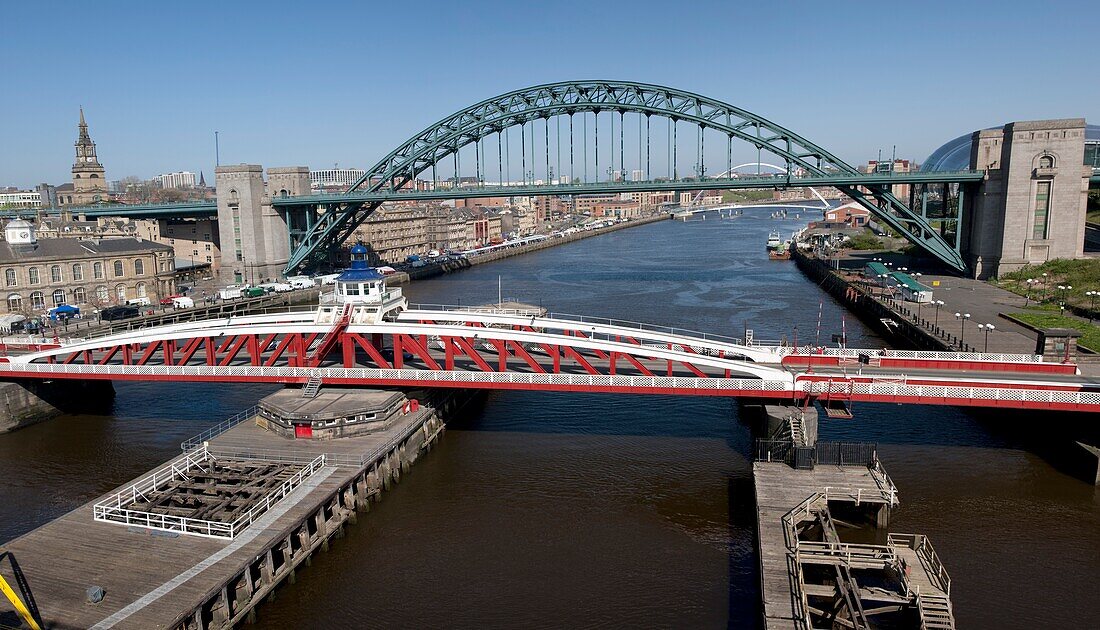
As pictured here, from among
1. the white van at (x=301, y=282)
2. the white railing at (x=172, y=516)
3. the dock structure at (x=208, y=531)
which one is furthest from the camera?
the white van at (x=301, y=282)

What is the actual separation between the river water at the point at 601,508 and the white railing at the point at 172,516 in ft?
6.43

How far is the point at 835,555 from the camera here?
658 inches

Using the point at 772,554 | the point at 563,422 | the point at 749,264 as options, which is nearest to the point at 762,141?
the point at 749,264

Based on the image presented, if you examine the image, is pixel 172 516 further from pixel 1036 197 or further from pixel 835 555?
pixel 1036 197

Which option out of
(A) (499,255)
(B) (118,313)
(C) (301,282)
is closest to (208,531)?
(B) (118,313)

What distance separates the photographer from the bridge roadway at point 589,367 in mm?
22578

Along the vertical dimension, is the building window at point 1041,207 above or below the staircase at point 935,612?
above

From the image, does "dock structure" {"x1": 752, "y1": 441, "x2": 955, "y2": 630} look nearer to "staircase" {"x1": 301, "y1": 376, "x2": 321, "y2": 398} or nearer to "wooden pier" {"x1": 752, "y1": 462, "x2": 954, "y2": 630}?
"wooden pier" {"x1": 752, "y1": 462, "x2": 954, "y2": 630}

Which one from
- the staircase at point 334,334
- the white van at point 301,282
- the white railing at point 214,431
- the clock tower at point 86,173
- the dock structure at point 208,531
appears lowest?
the white railing at point 214,431

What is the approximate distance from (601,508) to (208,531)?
408 inches

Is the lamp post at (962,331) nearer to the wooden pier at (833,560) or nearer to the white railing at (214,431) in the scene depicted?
the wooden pier at (833,560)

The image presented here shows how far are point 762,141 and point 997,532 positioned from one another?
158ft

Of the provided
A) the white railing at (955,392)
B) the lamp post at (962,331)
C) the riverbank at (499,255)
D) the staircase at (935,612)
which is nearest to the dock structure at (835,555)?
the staircase at (935,612)

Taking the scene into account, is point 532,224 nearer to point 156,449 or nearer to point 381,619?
point 156,449
